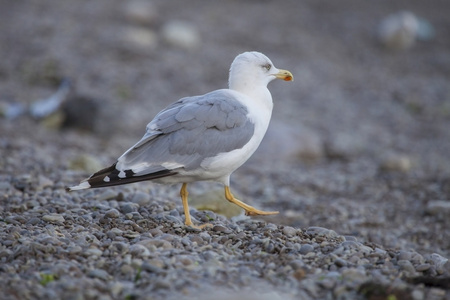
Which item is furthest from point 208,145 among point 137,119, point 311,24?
point 311,24

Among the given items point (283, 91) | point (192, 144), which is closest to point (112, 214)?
point (192, 144)

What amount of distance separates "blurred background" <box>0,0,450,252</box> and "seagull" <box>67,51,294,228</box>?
213cm

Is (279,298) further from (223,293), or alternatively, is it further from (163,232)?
(163,232)

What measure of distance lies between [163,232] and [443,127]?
30.1ft

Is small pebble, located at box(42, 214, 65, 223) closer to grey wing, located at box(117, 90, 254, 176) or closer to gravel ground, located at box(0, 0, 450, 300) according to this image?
gravel ground, located at box(0, 0, 450, 300)

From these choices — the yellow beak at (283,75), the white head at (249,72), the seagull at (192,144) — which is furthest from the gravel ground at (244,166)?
the yellow beak at (283,75)

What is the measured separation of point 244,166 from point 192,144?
4777mm

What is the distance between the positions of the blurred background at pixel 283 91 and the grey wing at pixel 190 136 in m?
2.23

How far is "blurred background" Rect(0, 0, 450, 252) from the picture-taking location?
8.31 meters

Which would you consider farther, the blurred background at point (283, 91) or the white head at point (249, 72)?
the blurred background at point (283, 91)

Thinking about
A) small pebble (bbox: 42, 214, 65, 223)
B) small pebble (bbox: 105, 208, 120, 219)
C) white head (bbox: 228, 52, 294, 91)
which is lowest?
small pebble (bbox: 42, 214, 65, 223)

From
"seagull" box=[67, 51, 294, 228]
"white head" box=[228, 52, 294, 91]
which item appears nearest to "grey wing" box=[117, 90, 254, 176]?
"seagull" box=[67, 51, 294, 228]

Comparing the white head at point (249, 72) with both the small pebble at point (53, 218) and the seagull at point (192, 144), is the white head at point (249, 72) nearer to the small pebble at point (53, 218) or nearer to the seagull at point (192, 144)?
the seagull at point (192, 144)

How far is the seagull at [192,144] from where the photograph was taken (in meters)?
4.85
